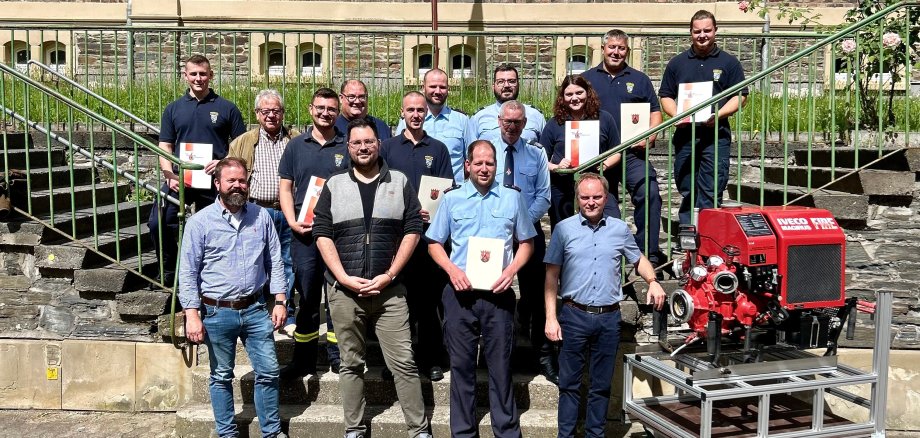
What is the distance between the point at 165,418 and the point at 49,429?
709 millimetres

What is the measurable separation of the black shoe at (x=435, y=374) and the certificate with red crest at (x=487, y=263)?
0.93 m

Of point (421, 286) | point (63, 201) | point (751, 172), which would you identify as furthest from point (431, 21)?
point (421, 286)

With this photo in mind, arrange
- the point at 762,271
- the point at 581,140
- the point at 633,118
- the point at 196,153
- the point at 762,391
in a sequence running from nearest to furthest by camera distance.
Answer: the point at 762,391 < the point at 762,271 < the point at 581,140 < the point at 196,153 < the point at 633,118

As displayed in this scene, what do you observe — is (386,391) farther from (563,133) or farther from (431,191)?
(563,133)

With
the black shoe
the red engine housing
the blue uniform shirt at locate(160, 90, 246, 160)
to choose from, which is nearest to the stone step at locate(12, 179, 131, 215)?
the blue uniform shirt at locate(160, 90, 246, 160)

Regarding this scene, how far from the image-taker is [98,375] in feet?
21.2

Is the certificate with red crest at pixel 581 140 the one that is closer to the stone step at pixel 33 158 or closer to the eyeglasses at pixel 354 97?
the eyeglasses at pixel 354 97

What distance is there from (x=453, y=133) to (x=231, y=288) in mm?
1721

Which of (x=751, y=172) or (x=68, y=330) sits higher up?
(x=751, y=172)

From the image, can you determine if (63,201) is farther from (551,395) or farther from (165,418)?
(551,395)

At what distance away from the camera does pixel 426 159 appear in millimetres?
5586

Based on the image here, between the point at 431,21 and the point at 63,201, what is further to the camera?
the point at 431,21

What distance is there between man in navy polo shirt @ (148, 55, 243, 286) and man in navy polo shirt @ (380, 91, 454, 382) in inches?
51.7

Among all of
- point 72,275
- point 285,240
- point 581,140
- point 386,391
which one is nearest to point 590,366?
point 386,391
